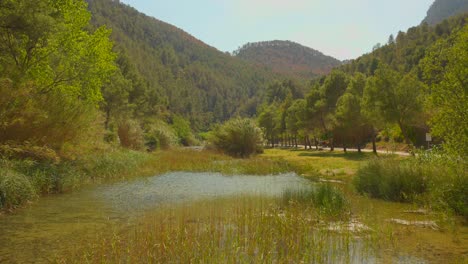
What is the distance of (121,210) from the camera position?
14.8m

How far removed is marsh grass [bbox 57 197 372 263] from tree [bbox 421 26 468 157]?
5598 mm

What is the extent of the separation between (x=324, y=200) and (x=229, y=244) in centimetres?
551

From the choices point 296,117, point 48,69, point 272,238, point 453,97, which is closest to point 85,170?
point 48,69

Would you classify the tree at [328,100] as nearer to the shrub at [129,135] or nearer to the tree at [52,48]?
the shrub at [129,135]

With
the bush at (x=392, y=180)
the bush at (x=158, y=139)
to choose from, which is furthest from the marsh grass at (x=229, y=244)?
the bush at (x=158, y=139)

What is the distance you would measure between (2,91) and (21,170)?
3.92 meters

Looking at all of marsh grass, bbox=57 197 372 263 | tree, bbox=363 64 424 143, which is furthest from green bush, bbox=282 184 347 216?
tree, bbox=363 64 424 143

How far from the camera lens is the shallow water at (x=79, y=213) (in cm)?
966

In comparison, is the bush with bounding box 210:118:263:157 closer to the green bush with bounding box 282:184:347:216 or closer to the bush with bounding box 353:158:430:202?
the bush with bounding box 353:158:430:202

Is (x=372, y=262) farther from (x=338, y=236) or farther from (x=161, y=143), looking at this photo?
(x=161, y=143)

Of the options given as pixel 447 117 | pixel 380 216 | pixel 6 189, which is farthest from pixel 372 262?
pixel 6 189

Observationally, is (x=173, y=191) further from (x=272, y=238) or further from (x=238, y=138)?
(x=238, y=138)

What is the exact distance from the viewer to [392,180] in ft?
57.8

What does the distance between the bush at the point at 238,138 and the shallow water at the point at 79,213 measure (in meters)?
25.5
